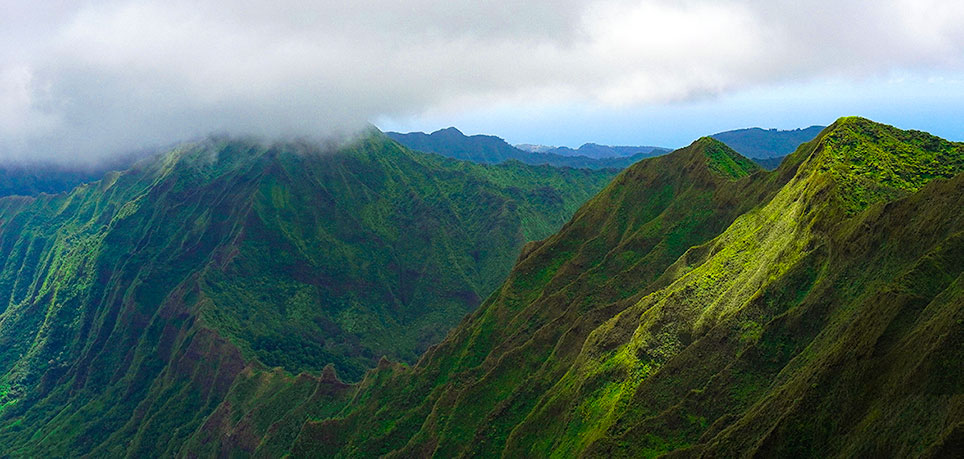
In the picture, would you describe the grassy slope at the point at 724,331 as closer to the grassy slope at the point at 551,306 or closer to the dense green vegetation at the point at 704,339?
the dense green vegetation at the point at 704,339

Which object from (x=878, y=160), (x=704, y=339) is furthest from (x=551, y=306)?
(x=878, y=160)

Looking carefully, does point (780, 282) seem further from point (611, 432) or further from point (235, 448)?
point (235, 448)

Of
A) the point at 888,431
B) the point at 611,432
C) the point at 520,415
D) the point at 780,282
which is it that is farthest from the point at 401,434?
the point at 888,431

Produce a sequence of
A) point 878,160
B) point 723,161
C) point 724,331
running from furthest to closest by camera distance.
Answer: point 723,161
point 878,160
point 724,331

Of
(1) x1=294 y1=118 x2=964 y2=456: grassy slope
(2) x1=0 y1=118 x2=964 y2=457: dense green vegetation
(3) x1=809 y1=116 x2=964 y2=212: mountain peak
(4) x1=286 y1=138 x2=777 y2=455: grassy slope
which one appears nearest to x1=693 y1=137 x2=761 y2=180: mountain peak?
(4) x1=286 y1=138 x2=777 y2=455: grassy slope

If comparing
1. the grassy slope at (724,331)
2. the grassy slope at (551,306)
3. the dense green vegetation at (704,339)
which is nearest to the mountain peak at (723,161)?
the grassy slope at (551,306)

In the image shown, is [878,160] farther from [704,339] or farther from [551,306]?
[551,306]
